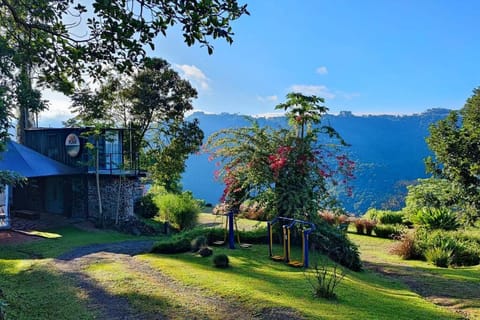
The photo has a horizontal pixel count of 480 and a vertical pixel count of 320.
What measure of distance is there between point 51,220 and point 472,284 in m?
14.8

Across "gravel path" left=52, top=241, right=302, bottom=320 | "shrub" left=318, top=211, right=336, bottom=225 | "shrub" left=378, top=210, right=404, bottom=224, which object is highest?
"shrub" left=318, top=211, right=336, bottom=225

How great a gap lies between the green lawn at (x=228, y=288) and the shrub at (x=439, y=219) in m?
5.79

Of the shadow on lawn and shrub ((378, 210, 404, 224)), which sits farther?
shrub ((378, 210, 404, 224))

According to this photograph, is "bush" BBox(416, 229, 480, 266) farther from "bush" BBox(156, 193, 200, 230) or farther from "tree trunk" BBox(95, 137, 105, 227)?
"tree trunk" BBox(95, 137, 105, 227)

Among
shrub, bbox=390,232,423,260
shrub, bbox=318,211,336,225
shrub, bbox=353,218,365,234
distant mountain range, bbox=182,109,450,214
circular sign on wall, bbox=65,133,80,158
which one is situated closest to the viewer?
shrub, bbox=390,232,423,260

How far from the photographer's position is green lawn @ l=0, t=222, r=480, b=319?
5449 millimetres

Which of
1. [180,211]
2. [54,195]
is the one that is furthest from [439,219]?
[54,195]

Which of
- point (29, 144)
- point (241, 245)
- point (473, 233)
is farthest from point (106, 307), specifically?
point (29, 144)

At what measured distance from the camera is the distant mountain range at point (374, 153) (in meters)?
60.3

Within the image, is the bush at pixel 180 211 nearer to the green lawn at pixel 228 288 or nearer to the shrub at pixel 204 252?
the green lawn at pixel 228 288

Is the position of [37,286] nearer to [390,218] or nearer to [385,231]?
[385,231]

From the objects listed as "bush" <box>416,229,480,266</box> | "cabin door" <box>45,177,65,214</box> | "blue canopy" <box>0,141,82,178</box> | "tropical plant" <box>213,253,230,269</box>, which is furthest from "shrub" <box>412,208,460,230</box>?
"cabin door" <box>45,177,65,214</box>

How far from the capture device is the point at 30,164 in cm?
1541

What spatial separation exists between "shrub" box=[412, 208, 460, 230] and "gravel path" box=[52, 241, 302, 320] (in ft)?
38.6
